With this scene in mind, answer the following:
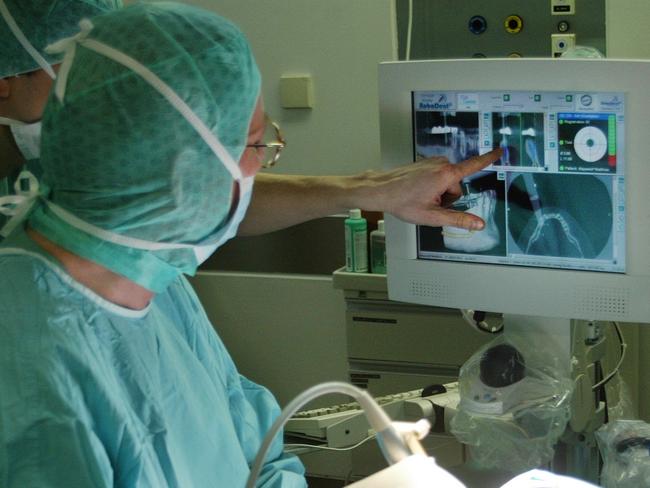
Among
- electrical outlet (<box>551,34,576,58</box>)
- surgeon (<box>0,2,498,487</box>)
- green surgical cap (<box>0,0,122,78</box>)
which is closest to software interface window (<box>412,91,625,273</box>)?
surgeon (<box>0,2,498,487</box>)

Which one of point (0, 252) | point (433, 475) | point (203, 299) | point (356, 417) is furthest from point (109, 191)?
point (203, 299)

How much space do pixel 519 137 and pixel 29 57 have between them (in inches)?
38.9

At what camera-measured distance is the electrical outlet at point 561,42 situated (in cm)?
310

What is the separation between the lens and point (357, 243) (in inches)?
113

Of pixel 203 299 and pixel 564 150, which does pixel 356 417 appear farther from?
pixel 203 299

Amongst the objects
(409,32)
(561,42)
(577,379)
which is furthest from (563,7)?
(577,379)

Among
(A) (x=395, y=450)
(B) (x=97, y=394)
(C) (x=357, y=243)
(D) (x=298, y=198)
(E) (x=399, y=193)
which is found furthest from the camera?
(C) (x=357, y=243)

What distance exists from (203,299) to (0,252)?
2.36 m

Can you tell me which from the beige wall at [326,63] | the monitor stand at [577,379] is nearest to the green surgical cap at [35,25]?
the monitor stand at [577,379]

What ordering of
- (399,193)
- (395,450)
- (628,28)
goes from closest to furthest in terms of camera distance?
1. (395,450)
2. (399,193)
3. (628,28)

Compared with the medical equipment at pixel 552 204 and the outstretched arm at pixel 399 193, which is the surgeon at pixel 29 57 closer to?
the outstretched arm at pixel 399 193

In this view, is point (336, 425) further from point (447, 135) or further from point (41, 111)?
point (41, 111)

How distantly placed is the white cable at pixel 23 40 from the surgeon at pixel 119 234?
64 centimetres

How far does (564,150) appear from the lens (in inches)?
69.7
